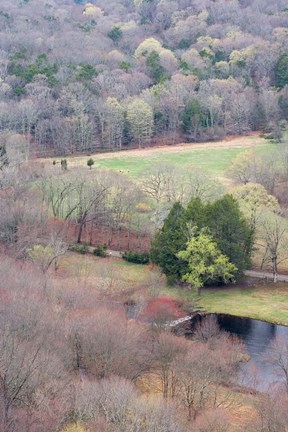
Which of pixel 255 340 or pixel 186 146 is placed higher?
pixel 186 146

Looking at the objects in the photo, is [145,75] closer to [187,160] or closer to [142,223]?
[187,160]

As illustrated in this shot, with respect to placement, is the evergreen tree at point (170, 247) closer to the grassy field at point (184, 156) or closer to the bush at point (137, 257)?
the bush at point (137, 257)

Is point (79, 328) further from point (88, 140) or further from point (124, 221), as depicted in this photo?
point (88, 140)

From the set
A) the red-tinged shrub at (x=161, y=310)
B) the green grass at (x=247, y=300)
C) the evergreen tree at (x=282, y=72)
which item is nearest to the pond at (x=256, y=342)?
the green grass at (x=247, y=300)

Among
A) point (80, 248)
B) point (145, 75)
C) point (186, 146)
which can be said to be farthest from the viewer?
point (145, 75)

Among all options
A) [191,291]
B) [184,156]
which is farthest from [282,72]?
[191,291]

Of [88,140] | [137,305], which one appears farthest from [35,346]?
[88,140]
